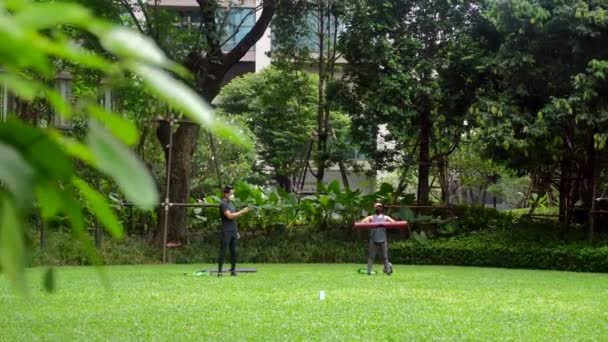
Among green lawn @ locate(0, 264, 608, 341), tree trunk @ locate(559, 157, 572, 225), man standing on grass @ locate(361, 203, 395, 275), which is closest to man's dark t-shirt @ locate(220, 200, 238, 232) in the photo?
green lawn @ locate(0, 264, 608, 341)

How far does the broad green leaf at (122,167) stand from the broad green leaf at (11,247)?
3.0 inches

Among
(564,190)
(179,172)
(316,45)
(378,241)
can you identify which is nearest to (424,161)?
(564,190)

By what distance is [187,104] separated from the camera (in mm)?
687

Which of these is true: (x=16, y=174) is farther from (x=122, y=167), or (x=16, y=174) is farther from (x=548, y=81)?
(x=548, y=81)

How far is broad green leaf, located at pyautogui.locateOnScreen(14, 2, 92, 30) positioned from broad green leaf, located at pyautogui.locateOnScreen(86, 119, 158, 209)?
85 mm

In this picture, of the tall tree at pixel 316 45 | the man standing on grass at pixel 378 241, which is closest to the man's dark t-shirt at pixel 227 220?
the man standing on grass at pixel 378 241

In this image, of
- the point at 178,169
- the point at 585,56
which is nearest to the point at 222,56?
the point at 178,169

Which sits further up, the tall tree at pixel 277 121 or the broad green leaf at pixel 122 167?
the tall tree at pixel 277 121

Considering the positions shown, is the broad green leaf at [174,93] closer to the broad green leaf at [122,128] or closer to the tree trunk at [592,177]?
the broad green leaf at [122,128]

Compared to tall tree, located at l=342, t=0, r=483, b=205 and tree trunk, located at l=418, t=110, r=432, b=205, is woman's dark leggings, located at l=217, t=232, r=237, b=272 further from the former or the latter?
tree trunk, located at l=418, t=110, r=432, b=205

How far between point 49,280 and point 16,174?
0.87 ft

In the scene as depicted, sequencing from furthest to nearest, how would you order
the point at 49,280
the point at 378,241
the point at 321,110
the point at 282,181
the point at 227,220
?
the point at 282,181 → the point at 321,110 → the point at 378,241 → the point at 227,220 → the point at 49,280

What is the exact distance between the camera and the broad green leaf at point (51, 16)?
0.65 meters

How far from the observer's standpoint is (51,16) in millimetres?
660
